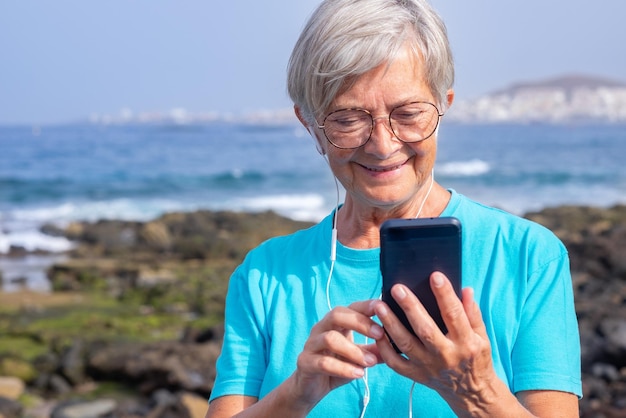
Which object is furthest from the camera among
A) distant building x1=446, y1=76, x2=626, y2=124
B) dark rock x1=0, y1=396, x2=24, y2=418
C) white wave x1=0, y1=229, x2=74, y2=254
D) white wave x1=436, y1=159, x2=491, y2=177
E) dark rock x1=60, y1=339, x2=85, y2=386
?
distant building x1=446, y1=76, x2=626, y2=124

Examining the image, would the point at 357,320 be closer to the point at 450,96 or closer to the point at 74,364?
the point at 450,96

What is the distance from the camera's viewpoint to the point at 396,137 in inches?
83.2

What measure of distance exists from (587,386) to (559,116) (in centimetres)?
12024

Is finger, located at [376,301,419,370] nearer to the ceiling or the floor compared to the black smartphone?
nearer to the floor

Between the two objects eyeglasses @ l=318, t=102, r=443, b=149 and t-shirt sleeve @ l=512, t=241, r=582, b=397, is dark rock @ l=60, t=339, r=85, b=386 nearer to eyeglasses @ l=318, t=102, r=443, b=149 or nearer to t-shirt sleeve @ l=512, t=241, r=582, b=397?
eyeglasses @ l=318, t=102, r=443, b=149

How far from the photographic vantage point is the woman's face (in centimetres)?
206

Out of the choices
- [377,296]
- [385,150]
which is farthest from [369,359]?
[385,150]

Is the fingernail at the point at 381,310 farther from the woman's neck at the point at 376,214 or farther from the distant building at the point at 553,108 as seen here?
the distant building at the point at 553,108

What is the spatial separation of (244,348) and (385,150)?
64cm

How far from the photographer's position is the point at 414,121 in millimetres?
2102

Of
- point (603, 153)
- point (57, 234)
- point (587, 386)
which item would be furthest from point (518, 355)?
point (603, 153)

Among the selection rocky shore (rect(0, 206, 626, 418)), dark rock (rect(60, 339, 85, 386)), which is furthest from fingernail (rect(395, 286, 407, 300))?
dark rock (rect(60, 339, 85, 386))

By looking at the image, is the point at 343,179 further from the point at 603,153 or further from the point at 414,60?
the point at 603,153

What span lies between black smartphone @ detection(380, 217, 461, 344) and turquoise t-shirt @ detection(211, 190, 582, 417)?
0.39 m
